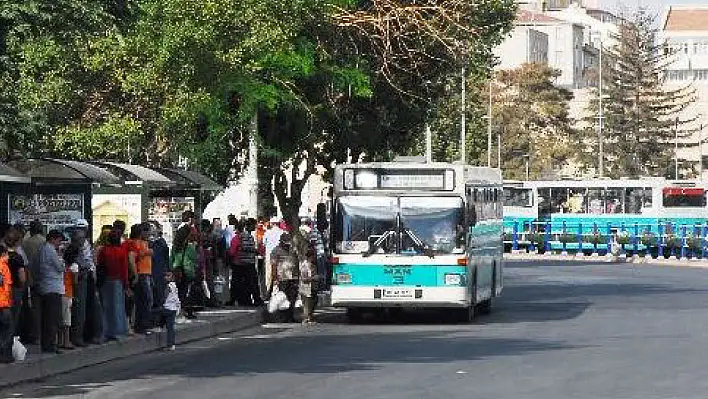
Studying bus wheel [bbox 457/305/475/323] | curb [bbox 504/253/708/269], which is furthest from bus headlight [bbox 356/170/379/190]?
curb [bbox 504/253/708/269]

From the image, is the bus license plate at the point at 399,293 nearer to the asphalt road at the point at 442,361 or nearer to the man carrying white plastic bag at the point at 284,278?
the asphalt road at the point at 442,361

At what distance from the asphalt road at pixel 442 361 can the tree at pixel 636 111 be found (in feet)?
321

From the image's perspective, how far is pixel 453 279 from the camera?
3056 cm

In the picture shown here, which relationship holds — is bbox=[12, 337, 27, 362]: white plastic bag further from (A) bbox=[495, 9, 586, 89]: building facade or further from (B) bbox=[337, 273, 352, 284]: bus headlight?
(A) bbox=[495, 9, 586, 89]: building facade

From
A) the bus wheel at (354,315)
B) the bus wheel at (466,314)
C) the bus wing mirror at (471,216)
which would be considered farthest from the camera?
the bus wheel at (354,315)

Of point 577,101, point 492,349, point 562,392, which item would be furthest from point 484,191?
point 577,101

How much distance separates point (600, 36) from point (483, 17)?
471 feet

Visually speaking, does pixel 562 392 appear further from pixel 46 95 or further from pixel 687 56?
pixel 687 56

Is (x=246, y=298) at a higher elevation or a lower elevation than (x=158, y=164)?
lower

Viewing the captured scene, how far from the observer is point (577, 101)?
533 ft

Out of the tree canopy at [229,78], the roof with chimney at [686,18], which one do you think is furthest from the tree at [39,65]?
the roof with chimney at [686,18]

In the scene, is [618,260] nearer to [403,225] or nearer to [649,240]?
[649,240]

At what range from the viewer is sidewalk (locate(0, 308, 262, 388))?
20.2m

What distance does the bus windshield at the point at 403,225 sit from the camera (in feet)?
101
